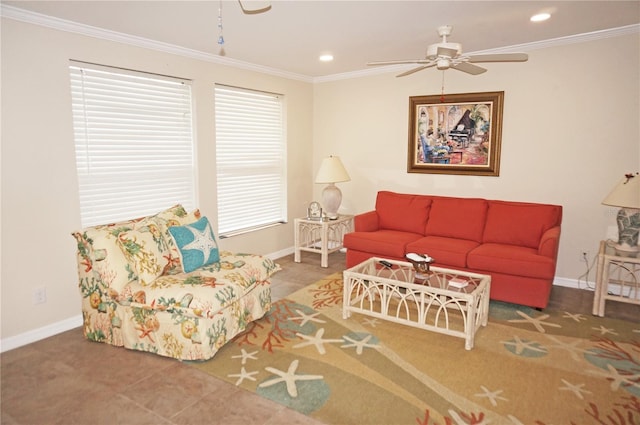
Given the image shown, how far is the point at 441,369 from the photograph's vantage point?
276 cm

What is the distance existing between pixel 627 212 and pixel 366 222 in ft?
8.07

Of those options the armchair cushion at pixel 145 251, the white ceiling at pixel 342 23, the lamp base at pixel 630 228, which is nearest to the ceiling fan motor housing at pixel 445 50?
the white ceiling at pixel 342 23

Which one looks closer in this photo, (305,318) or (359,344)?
(359,344)

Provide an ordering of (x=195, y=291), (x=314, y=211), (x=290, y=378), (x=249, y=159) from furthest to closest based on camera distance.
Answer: (x=314, y=211)
(x=249, y=159)
(x=195, y=291)
(x=290, y=378)

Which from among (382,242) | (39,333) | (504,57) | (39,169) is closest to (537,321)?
(382,242)

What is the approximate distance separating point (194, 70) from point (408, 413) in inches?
146

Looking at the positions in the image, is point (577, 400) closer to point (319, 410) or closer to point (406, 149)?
point (319, 410)

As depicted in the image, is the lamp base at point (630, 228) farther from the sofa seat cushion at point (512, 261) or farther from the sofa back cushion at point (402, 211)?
the sofa back cushion at point (402, 211)

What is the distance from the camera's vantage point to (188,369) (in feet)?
9.18

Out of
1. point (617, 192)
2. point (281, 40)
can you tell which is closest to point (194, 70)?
point (281, 40)

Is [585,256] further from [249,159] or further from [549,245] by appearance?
[249,159]

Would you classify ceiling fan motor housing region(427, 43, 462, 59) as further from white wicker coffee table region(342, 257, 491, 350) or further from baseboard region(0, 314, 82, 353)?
baseboard region(0, 314, 82, 353)

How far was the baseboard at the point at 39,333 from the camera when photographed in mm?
3084

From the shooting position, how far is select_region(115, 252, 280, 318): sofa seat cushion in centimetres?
278
